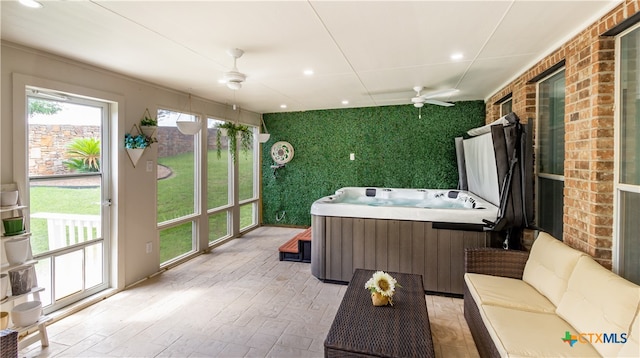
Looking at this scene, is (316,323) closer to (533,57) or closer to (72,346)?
(72,346)

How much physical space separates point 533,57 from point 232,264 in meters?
4.29

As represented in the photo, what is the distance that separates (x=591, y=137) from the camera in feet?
7.02

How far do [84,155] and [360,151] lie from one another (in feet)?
14.0

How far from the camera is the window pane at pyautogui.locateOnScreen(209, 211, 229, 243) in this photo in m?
5.14

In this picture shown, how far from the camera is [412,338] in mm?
1755

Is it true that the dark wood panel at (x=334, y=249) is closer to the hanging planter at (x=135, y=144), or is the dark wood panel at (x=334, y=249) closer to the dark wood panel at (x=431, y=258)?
the dark wood panel at (x=431, y=258)

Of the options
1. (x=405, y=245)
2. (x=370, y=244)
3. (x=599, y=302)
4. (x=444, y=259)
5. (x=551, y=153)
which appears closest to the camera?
(x=599, y=302)

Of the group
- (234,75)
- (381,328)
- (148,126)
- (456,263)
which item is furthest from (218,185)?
(381,328)

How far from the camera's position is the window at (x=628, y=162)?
6.28ft

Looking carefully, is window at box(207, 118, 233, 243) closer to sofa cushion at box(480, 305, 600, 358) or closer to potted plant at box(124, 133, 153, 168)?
potted plant at box(124, 133, 153, 168)

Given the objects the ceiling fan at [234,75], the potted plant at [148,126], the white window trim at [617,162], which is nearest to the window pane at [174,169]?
the potted plant at [148,126]

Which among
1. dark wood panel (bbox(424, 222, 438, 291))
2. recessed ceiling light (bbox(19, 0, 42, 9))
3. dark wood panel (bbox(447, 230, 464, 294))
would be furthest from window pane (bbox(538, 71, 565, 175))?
recessed ceiling light (bbox(19, 0, 42, 9))

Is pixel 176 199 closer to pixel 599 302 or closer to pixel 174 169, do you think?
pixel 174 169

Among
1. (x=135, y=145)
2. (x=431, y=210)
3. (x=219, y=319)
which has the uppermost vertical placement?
(x=135, y=145)
